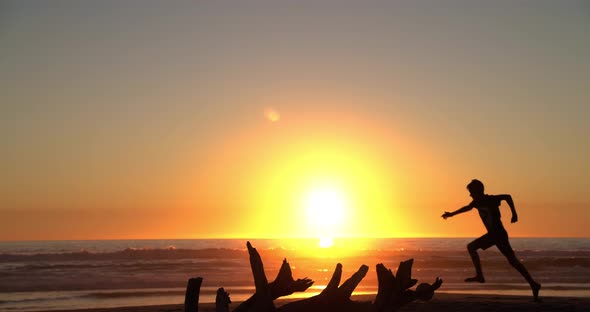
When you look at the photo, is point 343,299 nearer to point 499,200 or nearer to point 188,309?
point 188,309

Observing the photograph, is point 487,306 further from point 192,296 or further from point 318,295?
point 192,296

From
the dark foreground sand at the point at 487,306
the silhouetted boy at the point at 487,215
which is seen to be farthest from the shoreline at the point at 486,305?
the silhouetted boy at the point at 487,215

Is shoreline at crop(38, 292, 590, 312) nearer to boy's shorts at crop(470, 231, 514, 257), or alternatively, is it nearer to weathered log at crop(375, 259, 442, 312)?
boy's shorts at crop(470, 231, 514, 257)

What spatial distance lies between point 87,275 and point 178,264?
1006 centimetres

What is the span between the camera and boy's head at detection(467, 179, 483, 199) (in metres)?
14.2

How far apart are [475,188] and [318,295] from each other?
19.3ft

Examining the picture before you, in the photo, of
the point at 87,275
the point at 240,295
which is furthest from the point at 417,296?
the point at 87,275

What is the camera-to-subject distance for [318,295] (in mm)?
9250

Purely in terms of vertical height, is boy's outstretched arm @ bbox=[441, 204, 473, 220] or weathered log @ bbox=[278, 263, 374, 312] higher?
boy's outstretched arm @ bbox=[441, 204, 473, 220]

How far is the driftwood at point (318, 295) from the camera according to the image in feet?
29.5

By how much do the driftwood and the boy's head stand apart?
4.96m

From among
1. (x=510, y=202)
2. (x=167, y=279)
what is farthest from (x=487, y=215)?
(x=167, y=279)

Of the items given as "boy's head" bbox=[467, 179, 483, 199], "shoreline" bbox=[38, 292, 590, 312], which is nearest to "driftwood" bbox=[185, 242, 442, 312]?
"boy's head" bbox=[467, 179, 483, 199]

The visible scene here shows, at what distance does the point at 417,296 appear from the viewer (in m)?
9.73
